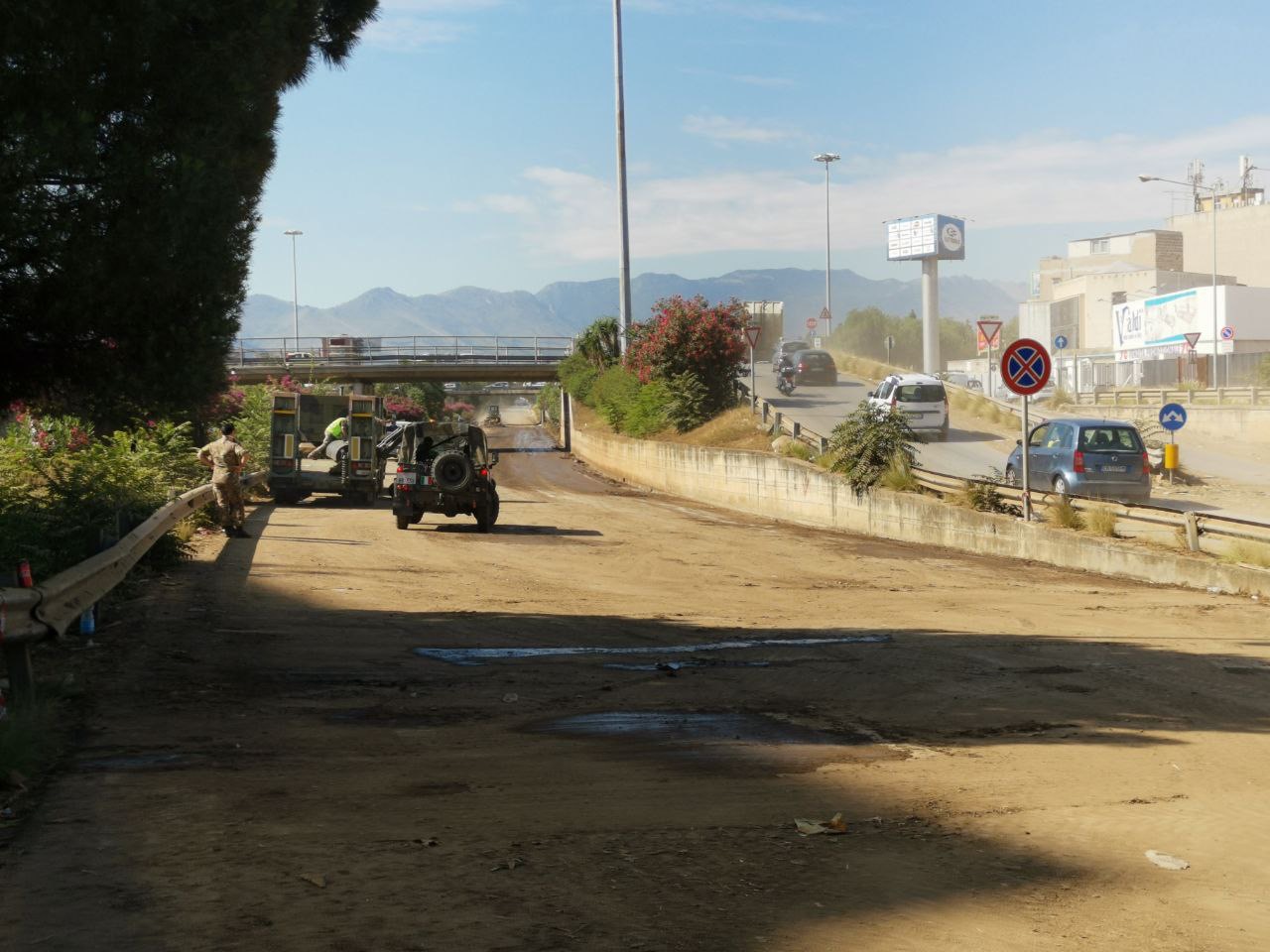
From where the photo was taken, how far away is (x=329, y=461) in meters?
30.2

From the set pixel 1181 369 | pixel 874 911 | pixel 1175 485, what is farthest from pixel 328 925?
pixel 1181 369

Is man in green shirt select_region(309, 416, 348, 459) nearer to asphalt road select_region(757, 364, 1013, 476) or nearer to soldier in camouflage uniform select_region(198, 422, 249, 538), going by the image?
soldier in camouflage uniform select_region(198, 422, 249, 538)

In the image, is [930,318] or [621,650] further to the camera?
[930,318]

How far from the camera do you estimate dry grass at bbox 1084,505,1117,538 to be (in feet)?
63.2

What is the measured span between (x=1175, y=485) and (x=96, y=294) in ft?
94.7

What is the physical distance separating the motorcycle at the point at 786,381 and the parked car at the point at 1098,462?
97.1 ft

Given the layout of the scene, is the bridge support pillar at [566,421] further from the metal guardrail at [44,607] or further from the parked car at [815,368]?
the metal guardrail at [44,607]

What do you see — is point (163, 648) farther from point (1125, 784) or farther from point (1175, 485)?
point (1175, 485)

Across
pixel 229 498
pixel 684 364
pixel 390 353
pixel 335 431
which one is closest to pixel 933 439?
pixel 684 364

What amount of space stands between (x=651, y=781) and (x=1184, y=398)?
52105 millimetres

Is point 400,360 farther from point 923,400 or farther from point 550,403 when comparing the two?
point 550,403

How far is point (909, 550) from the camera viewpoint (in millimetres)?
22297

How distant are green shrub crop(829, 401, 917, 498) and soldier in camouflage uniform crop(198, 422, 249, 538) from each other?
473 inches

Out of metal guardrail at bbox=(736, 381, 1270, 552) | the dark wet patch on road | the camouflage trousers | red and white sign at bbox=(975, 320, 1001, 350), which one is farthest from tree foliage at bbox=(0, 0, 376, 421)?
red and white sign at bbox=(975, 320, 1001, 350)
